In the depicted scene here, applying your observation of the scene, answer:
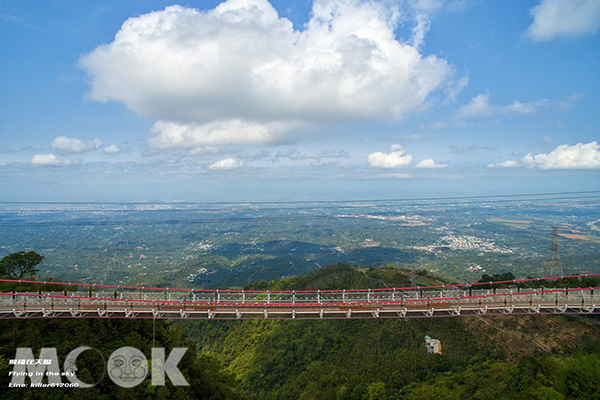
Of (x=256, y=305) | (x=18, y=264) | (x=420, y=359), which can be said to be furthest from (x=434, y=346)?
(x=18, y=264)

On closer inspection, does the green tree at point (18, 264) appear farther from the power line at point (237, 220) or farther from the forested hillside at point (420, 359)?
the power line at point (237, 220)

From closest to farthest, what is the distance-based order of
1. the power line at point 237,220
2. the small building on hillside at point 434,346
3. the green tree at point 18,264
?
the green tree at point 18,264 → the small building on hillside at point 434,346 → the power line at point 237,220

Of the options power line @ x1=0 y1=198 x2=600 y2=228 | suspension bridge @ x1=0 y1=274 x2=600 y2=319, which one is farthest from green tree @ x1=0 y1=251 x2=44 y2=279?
power line @ x1=0 y1=198 x2=600 y2=228

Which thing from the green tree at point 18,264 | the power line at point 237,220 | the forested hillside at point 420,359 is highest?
the green tree at point 18,264

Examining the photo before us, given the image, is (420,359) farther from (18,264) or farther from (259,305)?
(18,264)

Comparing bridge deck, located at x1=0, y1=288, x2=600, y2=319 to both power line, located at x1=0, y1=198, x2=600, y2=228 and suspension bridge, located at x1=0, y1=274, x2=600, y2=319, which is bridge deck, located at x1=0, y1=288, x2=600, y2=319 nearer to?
suspension bridge, located at x1=0, y1=274, x2=600, y2=319

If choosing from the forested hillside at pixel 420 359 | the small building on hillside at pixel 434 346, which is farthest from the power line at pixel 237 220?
the small building on hillside at pixel 434 346

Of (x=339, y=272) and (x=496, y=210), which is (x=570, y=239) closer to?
(x=496, y=210)

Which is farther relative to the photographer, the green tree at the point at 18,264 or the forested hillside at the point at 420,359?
the green tree at the point at 18,264
